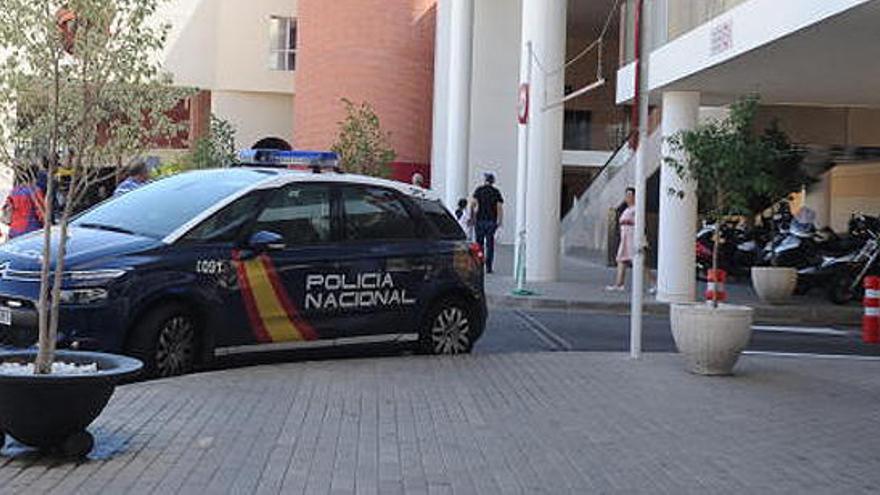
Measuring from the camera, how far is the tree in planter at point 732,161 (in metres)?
11.5

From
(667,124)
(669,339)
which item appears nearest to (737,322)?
(669,339)

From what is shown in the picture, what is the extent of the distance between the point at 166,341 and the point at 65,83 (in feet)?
9.41

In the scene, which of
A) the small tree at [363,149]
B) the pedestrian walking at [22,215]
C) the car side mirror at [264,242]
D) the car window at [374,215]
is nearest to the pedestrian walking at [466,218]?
the small tree at [363,149]

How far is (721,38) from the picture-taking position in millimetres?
14992

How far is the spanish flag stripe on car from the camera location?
30.9 feet

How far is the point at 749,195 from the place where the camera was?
12.0 meters

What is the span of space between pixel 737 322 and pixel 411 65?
37.7m

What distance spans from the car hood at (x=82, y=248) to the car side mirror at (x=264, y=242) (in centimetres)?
79

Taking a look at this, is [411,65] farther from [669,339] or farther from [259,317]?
[259,317]

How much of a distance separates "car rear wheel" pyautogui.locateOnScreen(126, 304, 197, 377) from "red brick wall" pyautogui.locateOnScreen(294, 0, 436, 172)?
37.5 m

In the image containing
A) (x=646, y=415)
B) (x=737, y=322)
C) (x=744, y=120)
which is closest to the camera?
(x=646, y=415)

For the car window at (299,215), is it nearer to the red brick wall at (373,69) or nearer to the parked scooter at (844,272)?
the parked scooter at (844,272)

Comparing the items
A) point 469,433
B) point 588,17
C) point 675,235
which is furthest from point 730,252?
point 469,433

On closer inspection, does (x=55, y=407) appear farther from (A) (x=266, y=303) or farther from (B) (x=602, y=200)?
(B) (x=602, y=200)
